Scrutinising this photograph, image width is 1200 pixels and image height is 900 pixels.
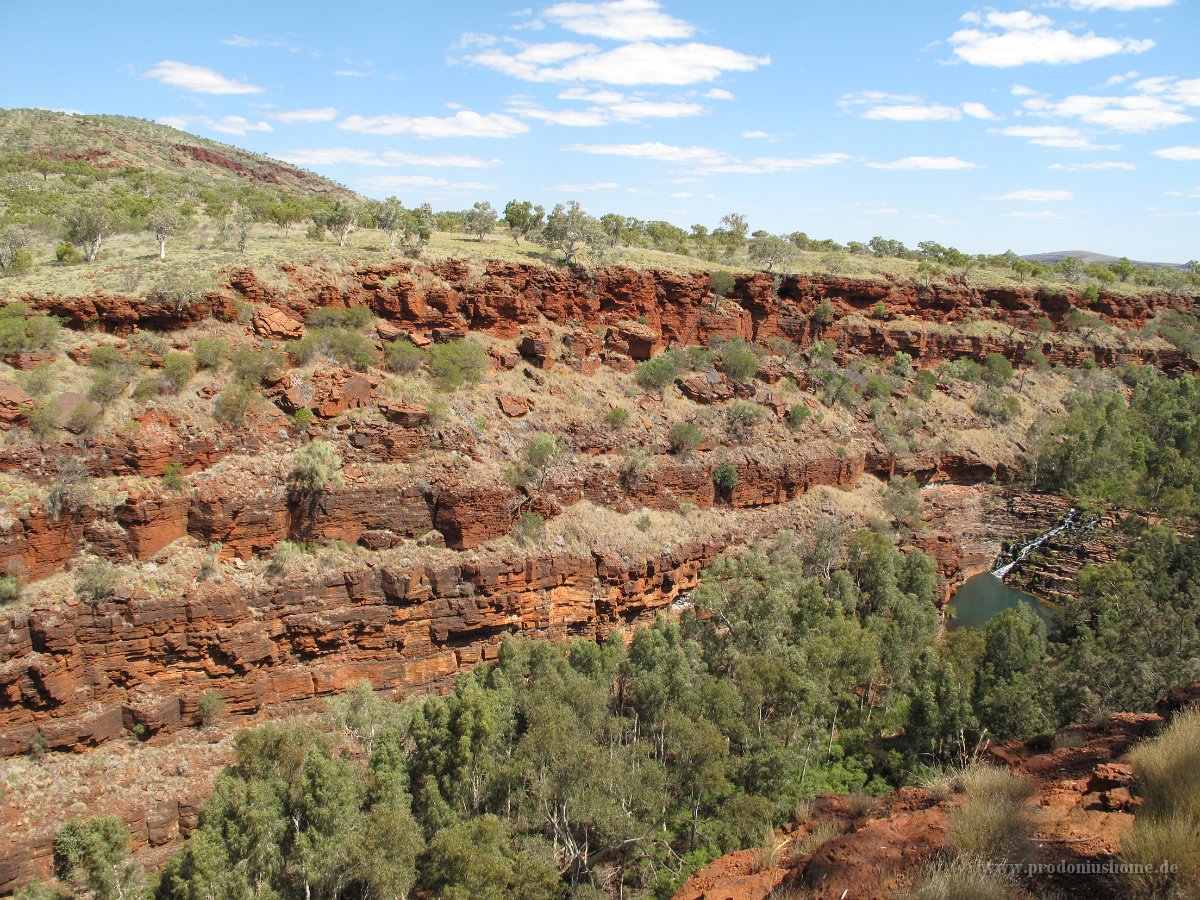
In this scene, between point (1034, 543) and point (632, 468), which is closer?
point (632, 468)

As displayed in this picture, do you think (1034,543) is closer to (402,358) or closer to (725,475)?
(725,475)

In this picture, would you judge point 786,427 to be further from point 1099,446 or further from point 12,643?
point 12,643

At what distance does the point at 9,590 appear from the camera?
1822cm

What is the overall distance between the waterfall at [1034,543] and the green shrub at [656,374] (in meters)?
20.8

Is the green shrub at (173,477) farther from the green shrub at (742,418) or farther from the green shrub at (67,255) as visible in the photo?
the green shrub at (742,418)

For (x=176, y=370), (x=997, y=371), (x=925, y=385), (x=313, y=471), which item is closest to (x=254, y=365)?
(x=176, y=370)

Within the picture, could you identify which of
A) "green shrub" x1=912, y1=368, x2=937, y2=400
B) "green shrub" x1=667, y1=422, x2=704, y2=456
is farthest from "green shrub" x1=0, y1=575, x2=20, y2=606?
"green shrub" x1=912, y1=368, x2=937, y2=400

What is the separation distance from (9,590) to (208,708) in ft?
18.8

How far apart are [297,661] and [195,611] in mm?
3410

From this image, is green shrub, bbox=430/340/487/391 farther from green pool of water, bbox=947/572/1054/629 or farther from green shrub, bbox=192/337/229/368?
green pool of water, bbox=947/572/1054/629

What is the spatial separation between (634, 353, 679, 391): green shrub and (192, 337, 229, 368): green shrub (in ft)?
61.6

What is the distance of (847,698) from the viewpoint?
24828mm

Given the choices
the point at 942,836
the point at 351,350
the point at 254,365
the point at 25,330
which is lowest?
the point at 942,836

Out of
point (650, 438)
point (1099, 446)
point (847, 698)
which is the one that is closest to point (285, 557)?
point (650, 438)
